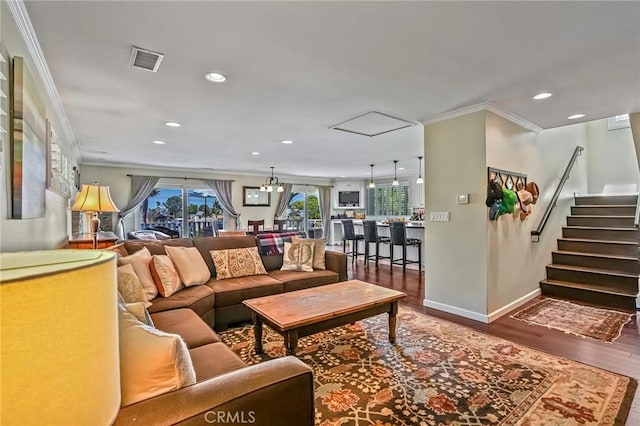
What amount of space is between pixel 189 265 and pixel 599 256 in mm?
5490

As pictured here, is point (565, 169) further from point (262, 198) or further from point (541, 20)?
point (262, 198)

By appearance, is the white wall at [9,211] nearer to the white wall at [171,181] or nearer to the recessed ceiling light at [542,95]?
the recessed ceiling light at [542,95]

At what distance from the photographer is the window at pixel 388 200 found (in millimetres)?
9906

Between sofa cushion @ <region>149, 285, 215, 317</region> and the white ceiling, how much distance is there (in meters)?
1.87

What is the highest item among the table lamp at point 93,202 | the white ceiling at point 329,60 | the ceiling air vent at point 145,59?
the white ceiling at point 329,60

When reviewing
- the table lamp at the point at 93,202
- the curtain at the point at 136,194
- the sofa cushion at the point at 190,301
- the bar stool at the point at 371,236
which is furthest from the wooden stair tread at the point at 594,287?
the curtain at the point at 136,194

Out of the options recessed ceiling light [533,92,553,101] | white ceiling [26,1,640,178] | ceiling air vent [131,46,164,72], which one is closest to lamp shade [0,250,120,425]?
white ceiling [26,1,640,178]

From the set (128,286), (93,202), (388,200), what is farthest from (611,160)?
(93,202)

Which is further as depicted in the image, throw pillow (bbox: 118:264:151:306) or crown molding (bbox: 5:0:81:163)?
throw pillow (bbox: 118:264:151:306)

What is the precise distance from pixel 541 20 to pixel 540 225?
332 centimetres

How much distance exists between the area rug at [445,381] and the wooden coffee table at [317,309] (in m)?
0.31

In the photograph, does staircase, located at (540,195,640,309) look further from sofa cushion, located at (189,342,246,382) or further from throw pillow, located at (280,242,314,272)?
sofa cushion, located at (189,342,246,382)

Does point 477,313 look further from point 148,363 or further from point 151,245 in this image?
point 151,245

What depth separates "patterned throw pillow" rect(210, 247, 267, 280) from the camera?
11.6ft
